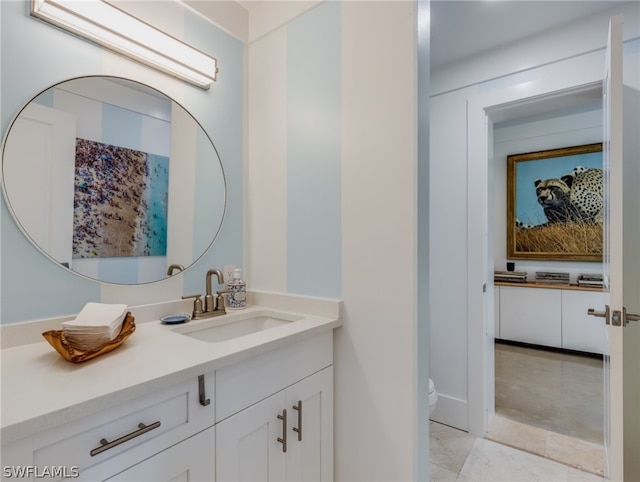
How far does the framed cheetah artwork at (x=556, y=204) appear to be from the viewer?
11.5ft

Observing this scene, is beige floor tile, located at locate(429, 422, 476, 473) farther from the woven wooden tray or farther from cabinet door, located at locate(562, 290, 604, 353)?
cabinet door, located at locate(562, 290, 604, 353)

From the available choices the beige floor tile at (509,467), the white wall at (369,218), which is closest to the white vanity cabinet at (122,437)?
the white wall at (369,218)

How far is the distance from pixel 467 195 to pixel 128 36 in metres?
2.06

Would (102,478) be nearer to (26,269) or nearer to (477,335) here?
(26,269)

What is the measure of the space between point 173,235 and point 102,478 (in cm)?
93

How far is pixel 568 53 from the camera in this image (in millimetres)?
1895

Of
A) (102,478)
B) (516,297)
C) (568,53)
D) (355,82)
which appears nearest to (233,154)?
(355,82)

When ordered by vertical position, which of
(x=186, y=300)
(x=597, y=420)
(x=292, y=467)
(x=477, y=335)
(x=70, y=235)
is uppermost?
(x=70, y=235)

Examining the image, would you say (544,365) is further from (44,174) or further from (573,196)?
(44,174)

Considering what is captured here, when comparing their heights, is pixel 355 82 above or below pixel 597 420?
above

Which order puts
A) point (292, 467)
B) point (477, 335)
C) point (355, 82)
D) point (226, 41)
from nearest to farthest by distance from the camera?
point (292, 467)
point (355, 82)
point (226, 41)
point (477, 335)

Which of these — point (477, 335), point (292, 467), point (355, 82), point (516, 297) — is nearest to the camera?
point (292, 467)

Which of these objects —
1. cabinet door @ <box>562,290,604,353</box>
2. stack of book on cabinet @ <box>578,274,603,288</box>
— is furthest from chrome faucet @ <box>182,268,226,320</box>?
stack of book on cabinet @ <box>578,274,603,288</box>

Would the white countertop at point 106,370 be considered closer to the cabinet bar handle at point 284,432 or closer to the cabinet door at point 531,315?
the cabinet bar handle at point 284,432
